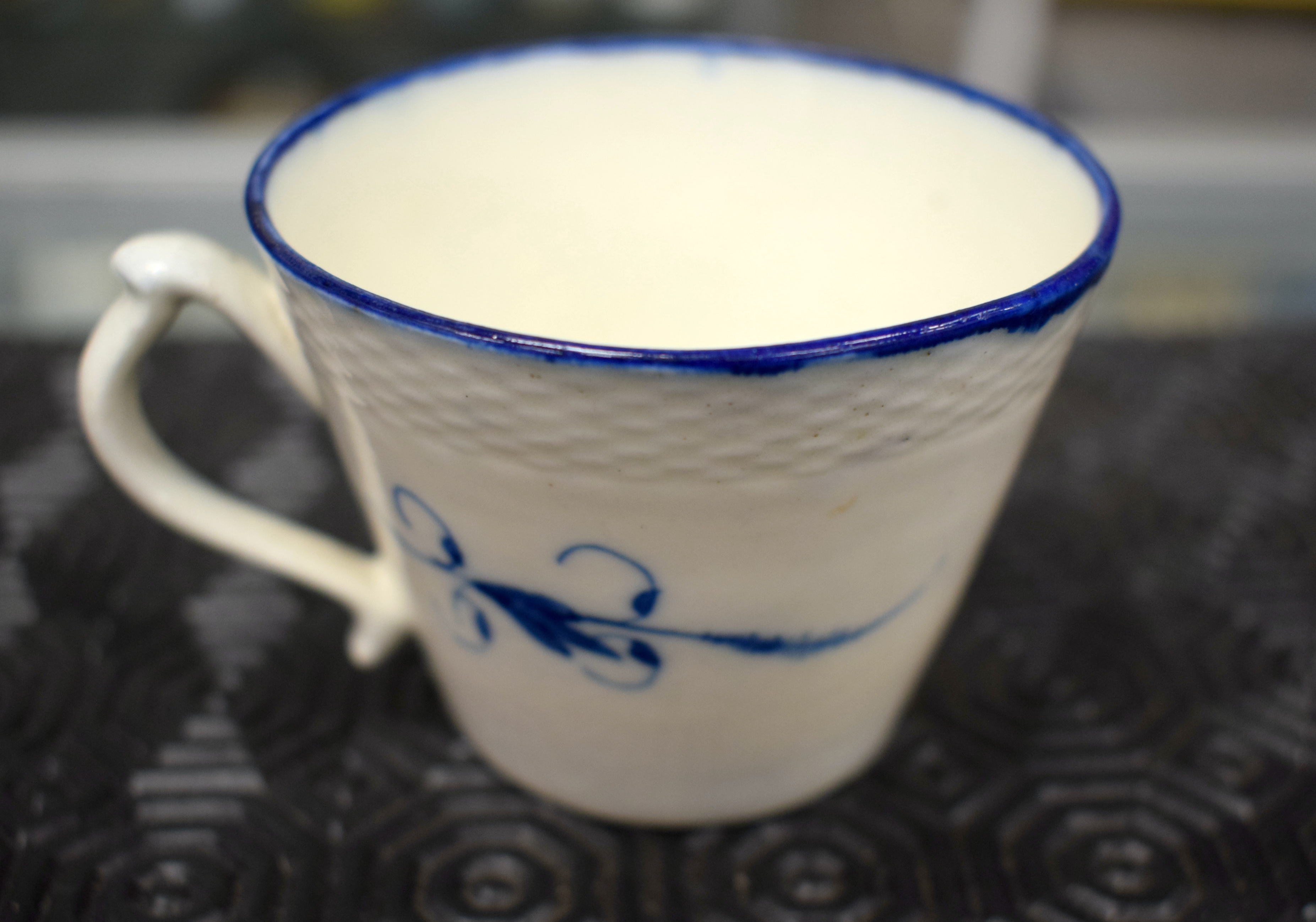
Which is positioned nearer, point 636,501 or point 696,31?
point 636,501

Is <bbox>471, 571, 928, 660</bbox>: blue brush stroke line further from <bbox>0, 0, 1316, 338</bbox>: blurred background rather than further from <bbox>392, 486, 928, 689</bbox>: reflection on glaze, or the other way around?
<bbox>0, 0, 1316, 338</bbox>: blurred background

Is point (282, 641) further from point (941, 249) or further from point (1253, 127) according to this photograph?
point (1253, 127)

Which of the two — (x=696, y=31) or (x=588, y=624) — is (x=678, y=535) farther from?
(x=696, y=31)

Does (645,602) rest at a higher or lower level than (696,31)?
higher

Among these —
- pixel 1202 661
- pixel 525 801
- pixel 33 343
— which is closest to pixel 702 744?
pixel 525 801

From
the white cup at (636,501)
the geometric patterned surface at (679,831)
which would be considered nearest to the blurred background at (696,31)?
the geometric patterned surface at (679,831)

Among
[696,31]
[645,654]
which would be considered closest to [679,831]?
[645,654]

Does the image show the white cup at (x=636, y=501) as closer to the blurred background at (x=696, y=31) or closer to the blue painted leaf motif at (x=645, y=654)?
the blue painted leaf motif at (x=645, y=654)
